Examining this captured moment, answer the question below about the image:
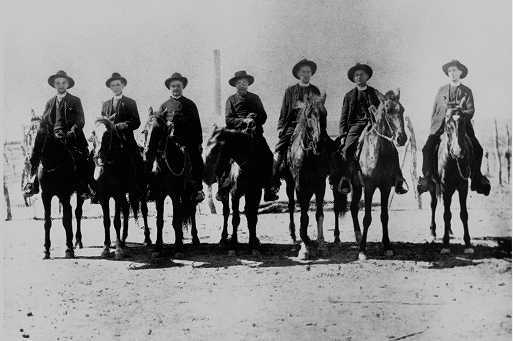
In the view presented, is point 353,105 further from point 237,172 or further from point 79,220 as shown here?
point 79,220

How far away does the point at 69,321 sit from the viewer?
7320 mm

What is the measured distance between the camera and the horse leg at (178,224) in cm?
796

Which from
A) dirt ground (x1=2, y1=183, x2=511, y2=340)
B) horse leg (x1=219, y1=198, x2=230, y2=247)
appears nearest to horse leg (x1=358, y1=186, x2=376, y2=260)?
dirt ground (x1=2, y1=183, x2=511, y2=340)

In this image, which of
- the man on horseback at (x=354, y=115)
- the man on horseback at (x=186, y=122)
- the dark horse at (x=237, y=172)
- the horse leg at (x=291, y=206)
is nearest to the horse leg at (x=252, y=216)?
the dark horse at (x=237, y=172)

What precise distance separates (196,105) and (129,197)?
149cm

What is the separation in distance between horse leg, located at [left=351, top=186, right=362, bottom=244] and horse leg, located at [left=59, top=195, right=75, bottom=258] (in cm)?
352

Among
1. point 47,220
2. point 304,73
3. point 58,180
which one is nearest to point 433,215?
point 304,73

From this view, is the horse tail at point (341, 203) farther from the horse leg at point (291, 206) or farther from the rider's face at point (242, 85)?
the rider's face at point (242, 85)

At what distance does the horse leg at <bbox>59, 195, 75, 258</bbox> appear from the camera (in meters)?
8.16

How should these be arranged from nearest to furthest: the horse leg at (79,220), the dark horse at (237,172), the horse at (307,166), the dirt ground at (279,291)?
the dirt ground at (279,291) → the horse at (307,166) → the dark horse at (237,172) → the horse leg at (79,220)

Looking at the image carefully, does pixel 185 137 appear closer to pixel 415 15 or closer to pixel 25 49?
pixel 25 49

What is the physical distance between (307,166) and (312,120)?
0.61 metres

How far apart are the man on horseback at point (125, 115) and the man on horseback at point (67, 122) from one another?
14.7 inches

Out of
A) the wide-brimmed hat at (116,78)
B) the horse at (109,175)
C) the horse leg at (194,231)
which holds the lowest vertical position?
the horse leg at (194,231)
